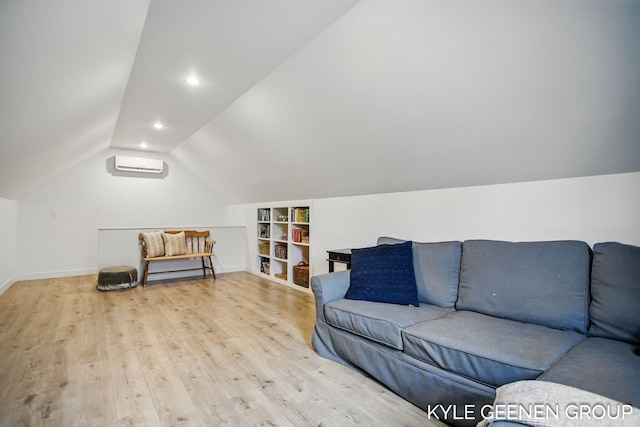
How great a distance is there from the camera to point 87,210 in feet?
19.2

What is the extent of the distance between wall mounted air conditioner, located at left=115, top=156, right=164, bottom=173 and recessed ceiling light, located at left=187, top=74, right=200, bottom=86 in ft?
12.2

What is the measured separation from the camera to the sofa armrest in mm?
2449

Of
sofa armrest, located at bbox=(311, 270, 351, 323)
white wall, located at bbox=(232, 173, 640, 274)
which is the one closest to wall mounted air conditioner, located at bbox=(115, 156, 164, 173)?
white wall, located at bbox=(232, 173, 640, 274)

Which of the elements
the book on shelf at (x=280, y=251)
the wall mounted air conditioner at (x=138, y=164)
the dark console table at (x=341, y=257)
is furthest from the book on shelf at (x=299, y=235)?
the wall mounted air conditioner at (x=138, y=164)

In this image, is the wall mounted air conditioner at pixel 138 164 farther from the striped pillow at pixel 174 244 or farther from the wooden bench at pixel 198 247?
the striped pillow at pixel 174 244

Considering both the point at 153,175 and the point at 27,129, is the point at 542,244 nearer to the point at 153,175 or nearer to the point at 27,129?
the point at 27,129

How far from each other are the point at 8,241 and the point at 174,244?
7.35 ft

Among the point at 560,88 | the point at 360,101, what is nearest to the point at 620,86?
the point at 560,88

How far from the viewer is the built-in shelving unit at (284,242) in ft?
15.3

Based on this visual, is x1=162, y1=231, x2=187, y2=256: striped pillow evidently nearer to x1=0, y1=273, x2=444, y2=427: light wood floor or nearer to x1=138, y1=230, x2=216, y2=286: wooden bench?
x1=138, y1=230, x2=216, y2=286: wooden bench

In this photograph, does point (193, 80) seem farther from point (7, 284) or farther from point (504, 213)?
point (7, 284)

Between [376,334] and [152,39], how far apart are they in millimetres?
2476

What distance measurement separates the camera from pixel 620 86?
1.64 metres

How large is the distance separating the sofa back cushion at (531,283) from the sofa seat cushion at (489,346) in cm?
9
